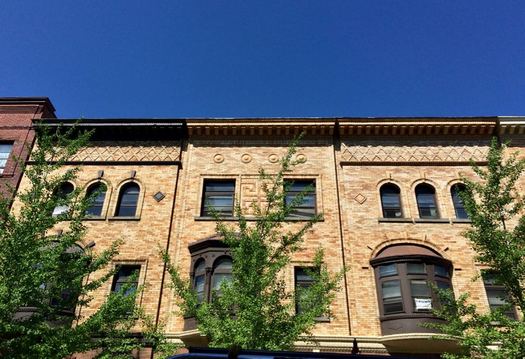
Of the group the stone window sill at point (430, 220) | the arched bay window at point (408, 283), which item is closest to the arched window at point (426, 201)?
the stone window sill at point (430, 220)

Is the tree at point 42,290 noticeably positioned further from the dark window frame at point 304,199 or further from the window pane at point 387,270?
the window pane at point 387,270

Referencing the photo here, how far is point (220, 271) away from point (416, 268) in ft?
21.3

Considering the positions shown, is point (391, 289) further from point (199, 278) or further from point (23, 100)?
point (23, 100)

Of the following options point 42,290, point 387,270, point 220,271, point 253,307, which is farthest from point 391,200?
point 42,290

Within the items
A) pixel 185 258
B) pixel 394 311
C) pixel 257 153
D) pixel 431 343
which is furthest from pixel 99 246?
pixel 431 343

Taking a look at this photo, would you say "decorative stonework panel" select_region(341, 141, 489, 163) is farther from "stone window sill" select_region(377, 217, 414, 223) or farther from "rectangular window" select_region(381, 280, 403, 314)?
"rectangular window" select_region(381, 280, 403, 314)

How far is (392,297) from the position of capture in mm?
14812

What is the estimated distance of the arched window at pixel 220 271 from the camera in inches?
603

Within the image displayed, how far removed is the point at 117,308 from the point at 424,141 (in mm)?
13240

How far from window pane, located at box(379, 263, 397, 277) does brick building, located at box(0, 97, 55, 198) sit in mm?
13999

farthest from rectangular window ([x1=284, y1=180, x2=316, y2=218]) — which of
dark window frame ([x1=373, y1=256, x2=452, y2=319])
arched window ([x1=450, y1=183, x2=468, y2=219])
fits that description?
arched window ([x1=450, y1=183, x2=468, y2=219])

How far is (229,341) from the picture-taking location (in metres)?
10.4

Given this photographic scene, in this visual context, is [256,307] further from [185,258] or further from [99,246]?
[99,246]

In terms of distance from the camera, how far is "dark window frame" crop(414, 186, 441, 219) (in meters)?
17.0
